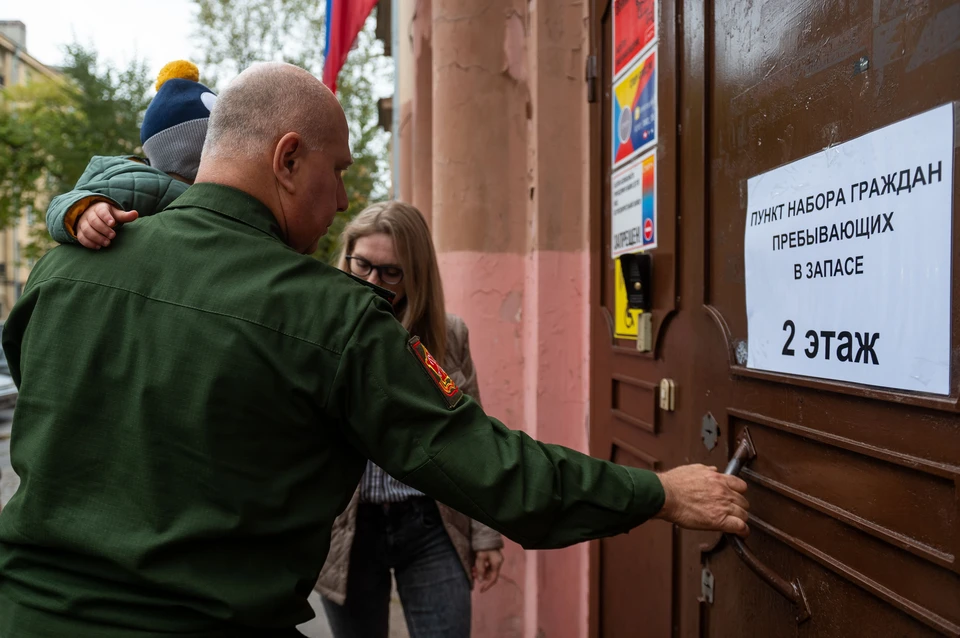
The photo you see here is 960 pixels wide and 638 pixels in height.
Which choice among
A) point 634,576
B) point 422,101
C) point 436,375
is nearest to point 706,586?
point 634,576

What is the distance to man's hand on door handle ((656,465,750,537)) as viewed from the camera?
1458 millimetres

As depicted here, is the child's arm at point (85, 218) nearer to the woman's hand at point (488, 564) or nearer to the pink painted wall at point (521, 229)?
the woman's hand at point (488, 564)

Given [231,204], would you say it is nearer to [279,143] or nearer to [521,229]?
[279,143]

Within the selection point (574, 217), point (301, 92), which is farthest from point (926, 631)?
point (574, 217)

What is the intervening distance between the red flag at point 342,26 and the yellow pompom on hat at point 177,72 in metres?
2.63

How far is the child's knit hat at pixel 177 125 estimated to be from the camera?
1937 millimetres

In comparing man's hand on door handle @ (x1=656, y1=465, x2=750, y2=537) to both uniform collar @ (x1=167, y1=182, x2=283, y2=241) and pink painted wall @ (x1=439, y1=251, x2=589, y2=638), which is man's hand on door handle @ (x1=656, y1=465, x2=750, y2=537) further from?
pink painted wall @ (x1=439, y1=251, x2=589, y2=638)

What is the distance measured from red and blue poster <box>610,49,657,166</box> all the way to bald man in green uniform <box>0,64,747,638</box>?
1.38 meters

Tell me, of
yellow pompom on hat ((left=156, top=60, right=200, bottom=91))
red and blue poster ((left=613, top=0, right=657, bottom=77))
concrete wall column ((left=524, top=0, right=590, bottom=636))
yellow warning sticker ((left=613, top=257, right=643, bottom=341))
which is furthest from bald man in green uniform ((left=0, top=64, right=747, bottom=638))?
concrete wall column ((left=524, top=0, right=590, bottom=636))

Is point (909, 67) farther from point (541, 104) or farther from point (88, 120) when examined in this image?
point (88, 120)

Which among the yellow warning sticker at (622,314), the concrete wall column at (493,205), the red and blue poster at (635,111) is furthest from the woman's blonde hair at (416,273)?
the concrete wall column at (493,205)

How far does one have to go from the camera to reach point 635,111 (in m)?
2.49

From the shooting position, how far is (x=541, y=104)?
307cm

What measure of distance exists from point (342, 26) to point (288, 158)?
3697mm
